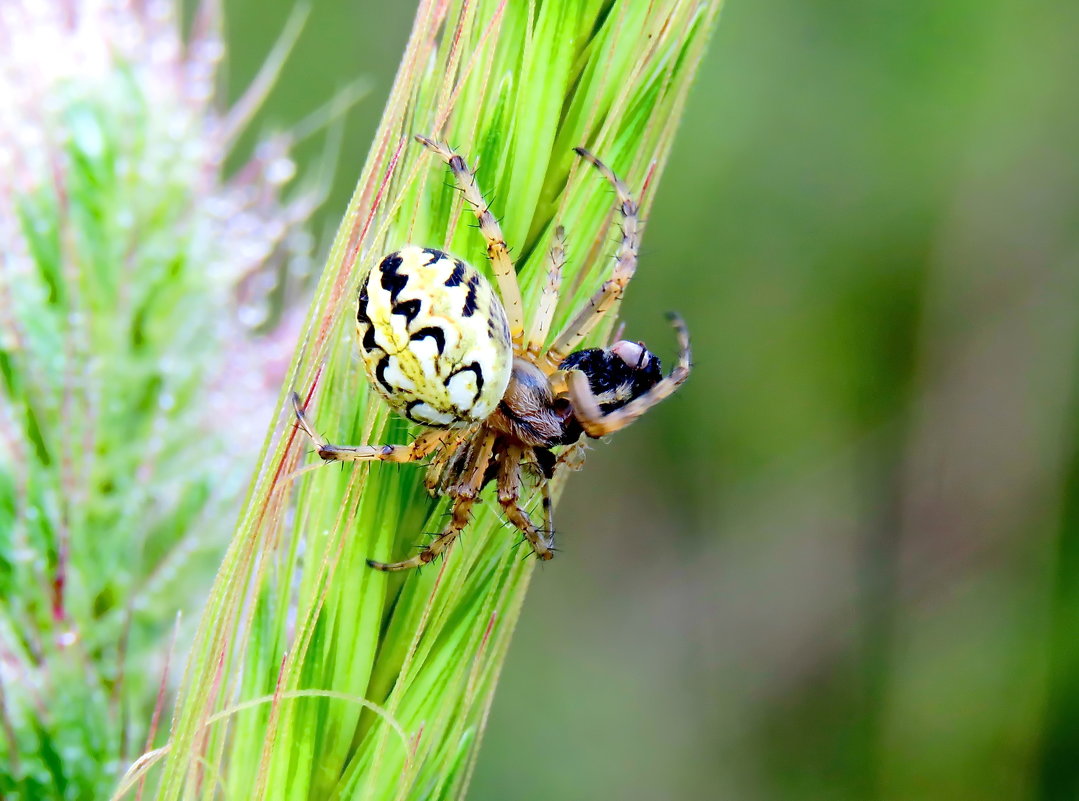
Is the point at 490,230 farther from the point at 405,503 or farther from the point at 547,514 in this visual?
the point at 547,514

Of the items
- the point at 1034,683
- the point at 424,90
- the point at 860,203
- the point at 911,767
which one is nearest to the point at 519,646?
the point at 911,767

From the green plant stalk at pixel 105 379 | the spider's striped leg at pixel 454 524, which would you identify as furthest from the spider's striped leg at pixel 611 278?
the green plant stalk at pixel 105 379

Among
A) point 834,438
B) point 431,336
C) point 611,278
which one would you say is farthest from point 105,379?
point 834,438

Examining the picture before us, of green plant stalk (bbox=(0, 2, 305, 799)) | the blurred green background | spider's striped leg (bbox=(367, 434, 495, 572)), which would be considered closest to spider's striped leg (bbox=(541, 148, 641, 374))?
spider's striped leg (bbox=(367, 434, 495, 572))

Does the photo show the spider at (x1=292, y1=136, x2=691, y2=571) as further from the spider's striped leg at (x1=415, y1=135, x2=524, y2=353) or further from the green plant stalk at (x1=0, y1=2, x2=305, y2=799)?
the green plant stalk at (x1=0, y1=2, x2=305, y2=799)

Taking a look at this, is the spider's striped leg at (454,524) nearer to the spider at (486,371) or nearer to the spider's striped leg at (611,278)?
the spider at (486,371)

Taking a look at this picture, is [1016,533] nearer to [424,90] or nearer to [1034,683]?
[1034,683]
